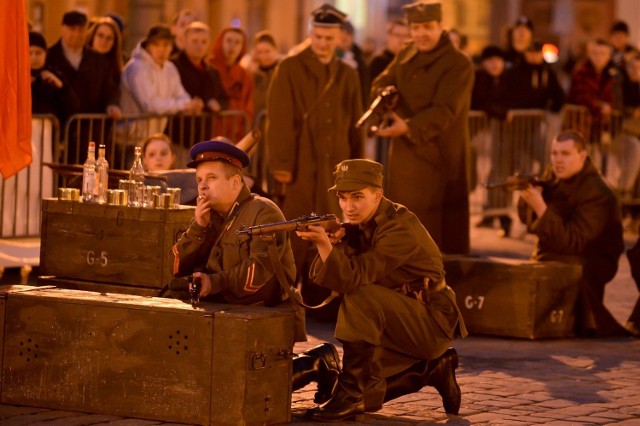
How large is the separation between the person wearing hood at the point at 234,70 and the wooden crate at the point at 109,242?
229 inches

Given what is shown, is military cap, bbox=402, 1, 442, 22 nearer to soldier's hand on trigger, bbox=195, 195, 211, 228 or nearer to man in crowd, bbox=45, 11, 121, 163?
man in crowd, bbox=45, 11, 121, 163

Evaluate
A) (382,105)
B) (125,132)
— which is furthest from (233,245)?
(125,132)

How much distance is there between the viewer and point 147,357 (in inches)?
352

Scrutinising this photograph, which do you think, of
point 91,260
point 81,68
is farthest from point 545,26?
point 91,260

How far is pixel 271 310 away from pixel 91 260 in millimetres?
2207

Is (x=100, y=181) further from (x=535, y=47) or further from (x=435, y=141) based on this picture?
(x=535, y=47)

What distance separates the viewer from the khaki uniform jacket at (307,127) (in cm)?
1375

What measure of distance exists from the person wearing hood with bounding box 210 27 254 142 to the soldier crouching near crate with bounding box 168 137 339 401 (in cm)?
696

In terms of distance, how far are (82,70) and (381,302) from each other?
245 inches

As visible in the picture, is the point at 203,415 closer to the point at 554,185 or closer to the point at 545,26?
the point at 554,185

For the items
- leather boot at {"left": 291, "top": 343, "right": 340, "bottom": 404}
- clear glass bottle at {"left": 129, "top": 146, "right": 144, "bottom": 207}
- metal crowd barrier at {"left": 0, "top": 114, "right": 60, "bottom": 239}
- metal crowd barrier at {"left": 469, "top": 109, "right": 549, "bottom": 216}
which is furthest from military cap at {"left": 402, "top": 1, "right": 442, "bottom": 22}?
metal crowd barrier at {"left": 469, "top": 109, "right": 549, "bottom": 216}

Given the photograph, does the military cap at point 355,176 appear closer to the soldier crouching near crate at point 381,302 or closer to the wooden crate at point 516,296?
the soldier crouching near crate at point 381,302

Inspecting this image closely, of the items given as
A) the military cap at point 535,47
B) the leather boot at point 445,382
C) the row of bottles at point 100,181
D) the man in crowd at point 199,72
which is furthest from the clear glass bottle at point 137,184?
the military cap at point 535,47

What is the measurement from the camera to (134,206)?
35.2 ft
